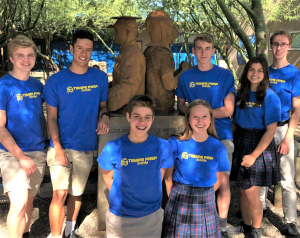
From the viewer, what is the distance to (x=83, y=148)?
2855mm

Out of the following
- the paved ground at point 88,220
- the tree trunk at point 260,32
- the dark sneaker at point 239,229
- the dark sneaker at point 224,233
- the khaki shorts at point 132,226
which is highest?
the tree trunk at point 260,32

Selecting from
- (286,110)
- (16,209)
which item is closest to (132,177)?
(16,209)

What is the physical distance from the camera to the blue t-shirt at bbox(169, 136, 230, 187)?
2383 millimetres

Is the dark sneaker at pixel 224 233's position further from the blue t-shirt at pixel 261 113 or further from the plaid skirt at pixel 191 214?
the blue t-shirt at pixel 261 113

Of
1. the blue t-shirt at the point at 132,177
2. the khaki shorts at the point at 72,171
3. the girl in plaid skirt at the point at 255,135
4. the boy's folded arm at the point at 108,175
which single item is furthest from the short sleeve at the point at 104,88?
the girl in plaid skirt at the point at 255,135

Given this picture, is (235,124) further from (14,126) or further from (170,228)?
(14,126)

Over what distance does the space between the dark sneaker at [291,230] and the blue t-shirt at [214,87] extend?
1180 mm

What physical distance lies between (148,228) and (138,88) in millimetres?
1460

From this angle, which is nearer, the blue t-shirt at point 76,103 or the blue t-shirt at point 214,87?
the blue t-shirt at point 76,103

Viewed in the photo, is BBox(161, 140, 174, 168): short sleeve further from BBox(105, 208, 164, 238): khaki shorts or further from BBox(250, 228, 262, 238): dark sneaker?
BBox(250, 228, 262, 238): dark sneaker

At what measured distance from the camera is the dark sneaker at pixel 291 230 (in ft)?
10.4

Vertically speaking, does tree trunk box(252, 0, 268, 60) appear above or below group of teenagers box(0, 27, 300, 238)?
above

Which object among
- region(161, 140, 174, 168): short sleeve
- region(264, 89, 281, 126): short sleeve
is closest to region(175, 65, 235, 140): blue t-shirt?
region(264, 89, 281, 126): short sleeve

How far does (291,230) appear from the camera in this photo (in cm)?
317
